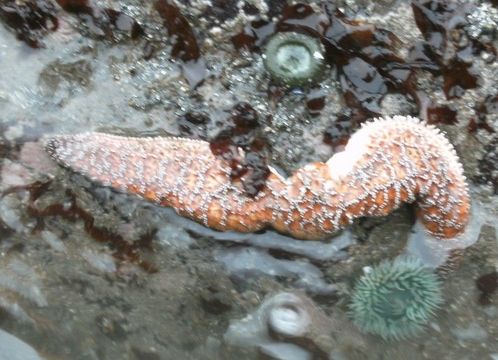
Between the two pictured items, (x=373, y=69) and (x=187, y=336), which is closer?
(x=373, y=69)

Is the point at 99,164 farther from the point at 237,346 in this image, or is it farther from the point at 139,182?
the point at 237,346

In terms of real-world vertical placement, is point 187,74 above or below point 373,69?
below

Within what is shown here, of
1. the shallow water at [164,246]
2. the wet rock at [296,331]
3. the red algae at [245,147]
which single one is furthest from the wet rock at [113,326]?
the red algae at [245,147]

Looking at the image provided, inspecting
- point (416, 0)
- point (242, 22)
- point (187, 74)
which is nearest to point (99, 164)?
point (187, 74)

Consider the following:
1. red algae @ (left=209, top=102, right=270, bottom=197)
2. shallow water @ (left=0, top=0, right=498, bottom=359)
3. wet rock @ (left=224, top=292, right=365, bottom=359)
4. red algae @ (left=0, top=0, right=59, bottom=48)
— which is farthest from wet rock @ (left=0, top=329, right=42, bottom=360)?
red algae @ (left=0, top=0, right=59, bottom=48)

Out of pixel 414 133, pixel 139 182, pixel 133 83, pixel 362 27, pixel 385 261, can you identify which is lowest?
pixel 385 261

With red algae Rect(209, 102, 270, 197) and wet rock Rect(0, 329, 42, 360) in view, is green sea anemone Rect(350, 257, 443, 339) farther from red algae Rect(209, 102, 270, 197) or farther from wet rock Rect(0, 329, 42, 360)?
wet rock Rect(0, 329, 42, 360)

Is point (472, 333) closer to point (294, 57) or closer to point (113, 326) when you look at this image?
point (294, 57)
